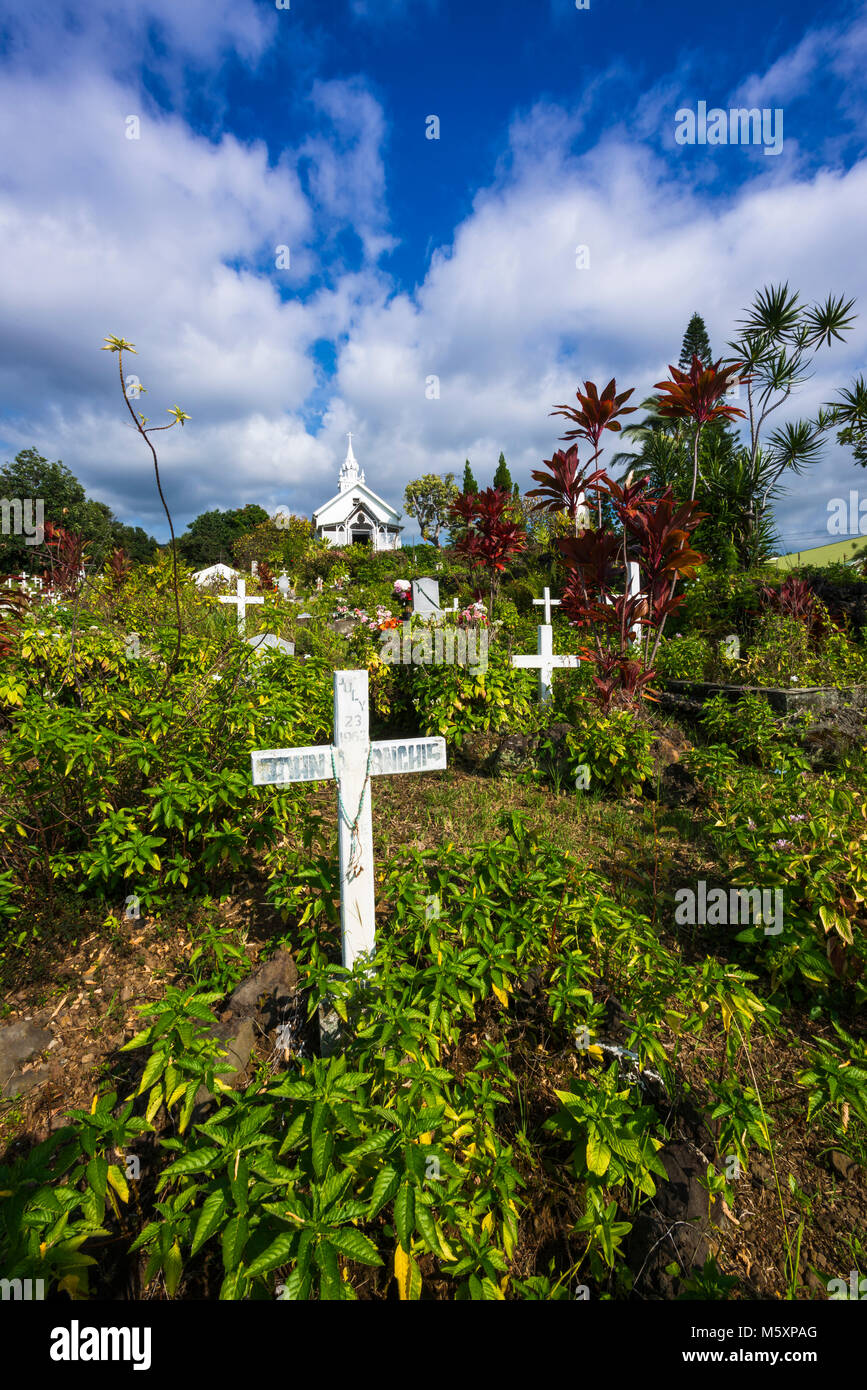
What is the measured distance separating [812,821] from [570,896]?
4.40 ft

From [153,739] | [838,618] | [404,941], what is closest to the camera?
[404,941]

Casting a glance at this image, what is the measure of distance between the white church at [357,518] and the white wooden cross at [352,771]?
32.2 m

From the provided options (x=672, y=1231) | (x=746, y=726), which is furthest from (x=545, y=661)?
(x=672, y=1231)

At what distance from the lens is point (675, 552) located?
176 inches

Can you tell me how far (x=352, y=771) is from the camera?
2.28 m

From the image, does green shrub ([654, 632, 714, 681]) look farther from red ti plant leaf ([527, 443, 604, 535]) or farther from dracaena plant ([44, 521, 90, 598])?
dracaena plant ([44, 521, 90, 598])

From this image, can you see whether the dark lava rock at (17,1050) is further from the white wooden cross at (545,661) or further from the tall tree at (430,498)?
the tall tree at (430,498)

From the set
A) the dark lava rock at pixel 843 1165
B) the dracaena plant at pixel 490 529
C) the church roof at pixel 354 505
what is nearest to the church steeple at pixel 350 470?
the church roof at pixel 354 505

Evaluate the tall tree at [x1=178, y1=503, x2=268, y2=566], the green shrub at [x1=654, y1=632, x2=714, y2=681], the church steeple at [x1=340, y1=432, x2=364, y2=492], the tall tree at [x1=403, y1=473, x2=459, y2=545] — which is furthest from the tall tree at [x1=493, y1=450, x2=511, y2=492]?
→ the green shrub at [x1=654, y1=632, x2=714, y2=681]

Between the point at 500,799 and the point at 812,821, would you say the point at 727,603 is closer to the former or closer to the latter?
the point at 500,799

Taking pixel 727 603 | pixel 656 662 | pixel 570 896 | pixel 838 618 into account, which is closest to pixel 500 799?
pixel 570 896

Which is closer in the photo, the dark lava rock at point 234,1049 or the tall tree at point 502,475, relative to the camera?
the dark lava rock at point 234,1049

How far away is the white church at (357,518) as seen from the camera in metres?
33.2
